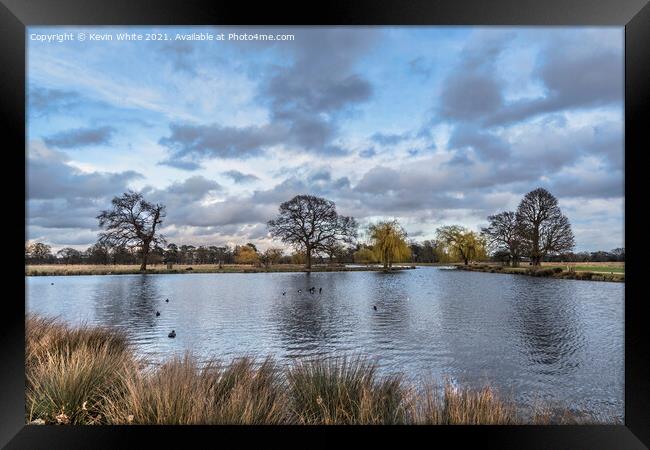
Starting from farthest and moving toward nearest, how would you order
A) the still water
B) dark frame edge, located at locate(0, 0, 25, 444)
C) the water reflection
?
the water reflection
the still water
dark frame edge, located at locate(0, 0, 25, 444)

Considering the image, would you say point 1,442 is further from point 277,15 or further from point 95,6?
→ point 277,15

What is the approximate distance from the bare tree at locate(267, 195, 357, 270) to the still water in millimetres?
2221

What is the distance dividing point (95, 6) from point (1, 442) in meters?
3.03

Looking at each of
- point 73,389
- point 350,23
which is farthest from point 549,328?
point 73,389

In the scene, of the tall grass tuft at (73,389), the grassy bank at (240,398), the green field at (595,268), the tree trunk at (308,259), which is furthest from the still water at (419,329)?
the tree trunk at (308,259)

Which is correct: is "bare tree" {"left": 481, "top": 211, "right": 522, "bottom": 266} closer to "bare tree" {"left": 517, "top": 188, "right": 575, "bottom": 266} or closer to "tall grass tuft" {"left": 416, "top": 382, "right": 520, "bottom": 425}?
"bare tree" {"left": 517, "top": 188, "right": 575, "bottom": 266}

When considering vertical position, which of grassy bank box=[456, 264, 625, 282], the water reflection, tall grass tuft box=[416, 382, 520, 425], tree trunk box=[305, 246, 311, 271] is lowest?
the water reflection

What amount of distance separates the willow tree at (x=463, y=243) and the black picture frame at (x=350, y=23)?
754 inches

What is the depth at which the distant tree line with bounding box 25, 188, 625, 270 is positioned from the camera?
620 inches

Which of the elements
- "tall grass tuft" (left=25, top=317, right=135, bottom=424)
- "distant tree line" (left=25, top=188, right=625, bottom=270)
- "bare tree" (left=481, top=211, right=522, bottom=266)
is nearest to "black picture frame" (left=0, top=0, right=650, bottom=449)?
"tall grass tuft" (left=25, top=317, right=135, bottom=424)

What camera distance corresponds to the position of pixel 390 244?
21156 millimetres

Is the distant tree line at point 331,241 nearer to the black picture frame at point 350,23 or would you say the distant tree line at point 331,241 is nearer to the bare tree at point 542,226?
the bare tree at point 542,226

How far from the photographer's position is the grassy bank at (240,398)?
273cm

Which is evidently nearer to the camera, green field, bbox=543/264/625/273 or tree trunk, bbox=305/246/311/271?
green field, bbox=543/264/625/273
